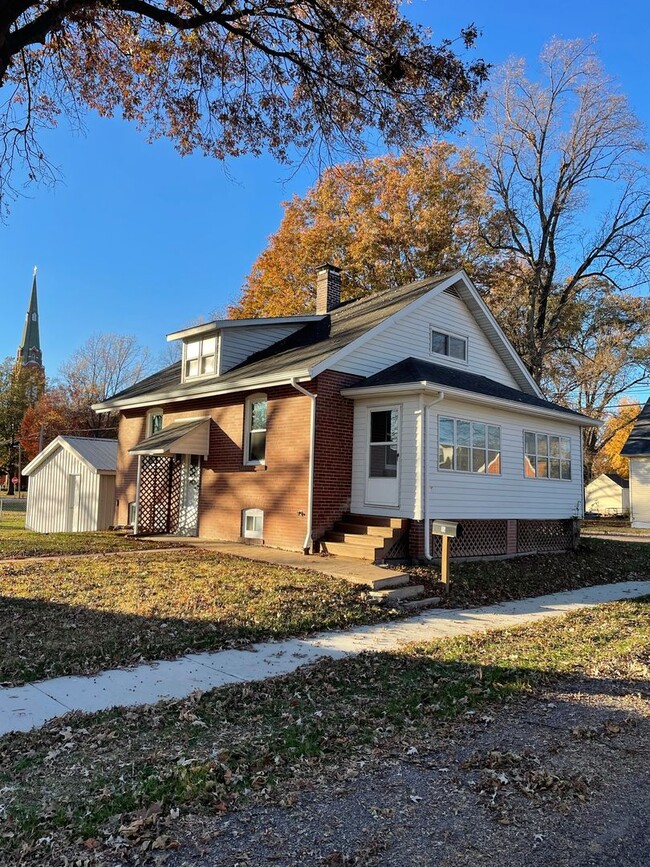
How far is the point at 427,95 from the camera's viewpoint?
7.67 m

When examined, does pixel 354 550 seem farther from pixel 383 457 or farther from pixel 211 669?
pixel 211 669

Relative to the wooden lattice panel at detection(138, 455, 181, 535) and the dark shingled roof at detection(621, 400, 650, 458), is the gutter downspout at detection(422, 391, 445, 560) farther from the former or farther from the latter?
the dark shingled roof at detection(621, 400, 650, 458)

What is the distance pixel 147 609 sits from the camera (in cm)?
752

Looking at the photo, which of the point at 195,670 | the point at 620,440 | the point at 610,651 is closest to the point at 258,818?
the point at 195,670

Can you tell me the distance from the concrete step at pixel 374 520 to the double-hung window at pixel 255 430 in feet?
8.05

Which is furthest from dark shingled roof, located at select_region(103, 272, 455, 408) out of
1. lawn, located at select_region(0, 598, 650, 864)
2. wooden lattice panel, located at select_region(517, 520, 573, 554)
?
lawn, located at select_region(0, 598, 650, 864)

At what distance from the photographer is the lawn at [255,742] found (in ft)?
10.2

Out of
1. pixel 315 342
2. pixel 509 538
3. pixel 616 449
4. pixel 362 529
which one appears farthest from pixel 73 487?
pixel 616 449

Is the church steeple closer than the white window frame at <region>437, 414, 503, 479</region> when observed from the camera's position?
No

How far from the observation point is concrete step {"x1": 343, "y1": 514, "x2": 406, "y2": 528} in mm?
12086

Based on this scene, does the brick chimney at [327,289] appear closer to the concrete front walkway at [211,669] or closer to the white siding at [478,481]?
the white siding at [478,481]

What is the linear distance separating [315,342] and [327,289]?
456 cm

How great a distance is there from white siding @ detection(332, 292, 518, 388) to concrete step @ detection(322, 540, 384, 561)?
3.64 metres

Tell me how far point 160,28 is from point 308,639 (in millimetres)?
7815
